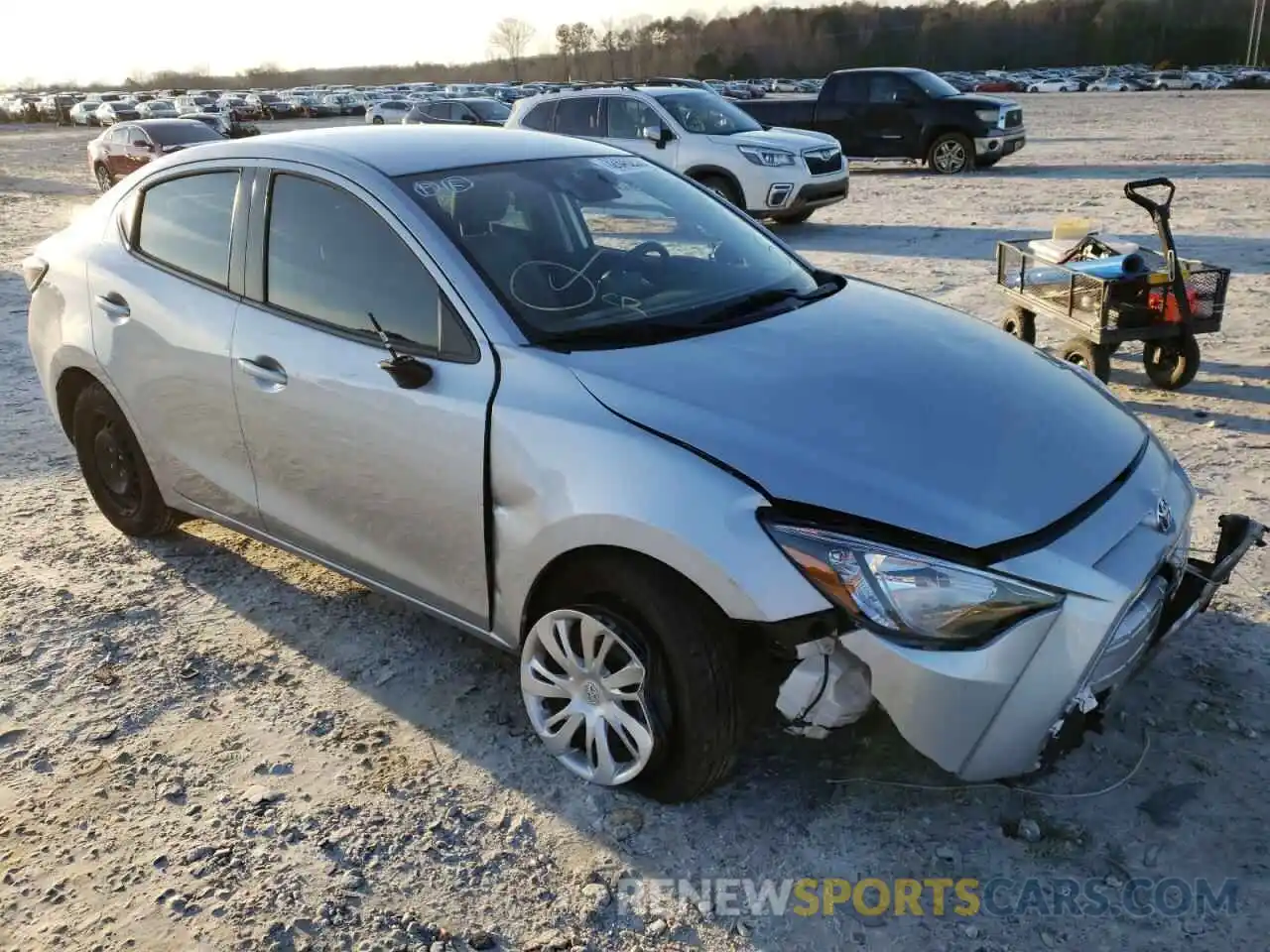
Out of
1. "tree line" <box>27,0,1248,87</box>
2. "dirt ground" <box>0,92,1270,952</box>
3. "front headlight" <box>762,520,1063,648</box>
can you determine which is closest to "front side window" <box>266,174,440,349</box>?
"dirt ground" <box>0,92,1270,952</box>

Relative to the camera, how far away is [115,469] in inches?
180

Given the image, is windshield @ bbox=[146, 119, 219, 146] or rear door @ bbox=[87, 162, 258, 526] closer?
rear door @ bbox=[87, 162, 258, 526]

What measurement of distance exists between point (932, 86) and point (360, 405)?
17.0m

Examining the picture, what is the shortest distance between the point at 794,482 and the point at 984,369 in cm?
97

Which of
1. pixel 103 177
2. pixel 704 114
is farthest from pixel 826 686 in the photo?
pixel 103 177

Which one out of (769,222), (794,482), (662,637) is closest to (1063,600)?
(794,482)

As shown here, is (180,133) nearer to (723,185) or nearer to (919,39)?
(723,185)

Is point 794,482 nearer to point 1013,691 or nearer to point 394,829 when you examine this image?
point 1013,691

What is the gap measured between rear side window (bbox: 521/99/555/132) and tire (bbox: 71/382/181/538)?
1022 centimetres

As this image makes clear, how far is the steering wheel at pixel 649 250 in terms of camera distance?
3.62 m

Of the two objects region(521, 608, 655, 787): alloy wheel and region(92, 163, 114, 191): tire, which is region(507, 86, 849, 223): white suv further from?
region(92, 163, 114, 191): tire

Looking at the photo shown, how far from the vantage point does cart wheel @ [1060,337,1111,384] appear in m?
5.93

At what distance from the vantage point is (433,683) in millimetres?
3574

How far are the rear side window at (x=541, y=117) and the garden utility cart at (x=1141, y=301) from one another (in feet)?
29.7
